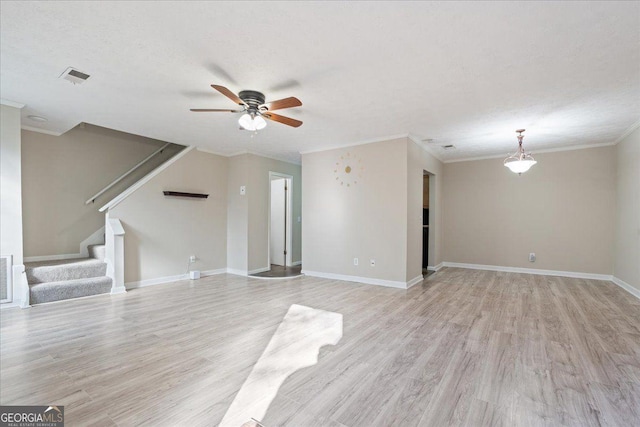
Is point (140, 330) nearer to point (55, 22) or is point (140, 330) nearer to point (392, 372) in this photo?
point (392, 372)

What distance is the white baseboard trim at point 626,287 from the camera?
4312 mm

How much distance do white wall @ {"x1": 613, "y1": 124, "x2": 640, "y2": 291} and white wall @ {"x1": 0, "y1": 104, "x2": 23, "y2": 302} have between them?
8.59 metres

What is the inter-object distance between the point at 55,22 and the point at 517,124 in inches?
208

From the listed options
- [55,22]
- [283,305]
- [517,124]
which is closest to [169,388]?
[283,305]

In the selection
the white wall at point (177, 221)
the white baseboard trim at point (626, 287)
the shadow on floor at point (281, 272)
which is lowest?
the shadow on floor at point (281, 272)

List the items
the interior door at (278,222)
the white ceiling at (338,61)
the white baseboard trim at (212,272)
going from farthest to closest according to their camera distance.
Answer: the interior door at (278,222), the white baseboard trim at (212,272), the white ceiling at (338,61)

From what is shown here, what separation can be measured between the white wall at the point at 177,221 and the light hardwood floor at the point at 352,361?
103cm

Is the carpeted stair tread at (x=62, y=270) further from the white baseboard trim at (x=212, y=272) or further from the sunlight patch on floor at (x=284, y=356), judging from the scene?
the sunlight patch on floor at (x=284, y=356)

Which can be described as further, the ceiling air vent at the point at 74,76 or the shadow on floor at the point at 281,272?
the shadow on floor at the point at 281,272

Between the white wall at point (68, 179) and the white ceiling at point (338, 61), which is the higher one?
the white ceiling at point (338, 61)

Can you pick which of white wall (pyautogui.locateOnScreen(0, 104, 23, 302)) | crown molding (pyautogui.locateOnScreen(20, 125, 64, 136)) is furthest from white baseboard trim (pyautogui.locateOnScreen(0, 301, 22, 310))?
crown molding (pyautogui.locateOnScreen(20, 125, 64, 136))

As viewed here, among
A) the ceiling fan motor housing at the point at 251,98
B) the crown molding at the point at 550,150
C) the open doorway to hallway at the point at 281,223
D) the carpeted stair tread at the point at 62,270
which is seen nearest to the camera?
the ceiling fan motor housing at the point at 251,98

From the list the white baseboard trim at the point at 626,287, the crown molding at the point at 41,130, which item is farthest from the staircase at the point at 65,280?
the white baseboard trim at the point at 626,287

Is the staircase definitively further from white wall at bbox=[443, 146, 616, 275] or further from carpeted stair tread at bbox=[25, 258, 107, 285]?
white wall at bbox=[443, 146, 616, 275]
